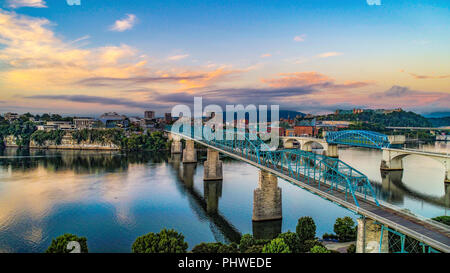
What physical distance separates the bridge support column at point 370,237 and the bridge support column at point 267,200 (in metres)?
7.18

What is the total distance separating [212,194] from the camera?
81.4 ft

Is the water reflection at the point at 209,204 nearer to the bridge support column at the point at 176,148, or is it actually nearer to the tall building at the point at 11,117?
the bridge support column at the point at 176,148

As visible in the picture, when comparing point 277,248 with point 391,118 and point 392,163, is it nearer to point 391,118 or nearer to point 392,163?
point 392,163

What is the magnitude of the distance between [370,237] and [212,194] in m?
15.5

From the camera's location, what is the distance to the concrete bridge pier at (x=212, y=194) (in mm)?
21150

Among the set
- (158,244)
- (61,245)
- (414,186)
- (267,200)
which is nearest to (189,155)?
(267,200)

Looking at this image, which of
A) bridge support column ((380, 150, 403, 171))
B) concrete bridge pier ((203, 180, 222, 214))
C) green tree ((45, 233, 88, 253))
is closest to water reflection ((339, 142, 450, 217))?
bridge support column ((380, 150, 403, 171))

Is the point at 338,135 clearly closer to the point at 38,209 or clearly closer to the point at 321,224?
the point at 321,224

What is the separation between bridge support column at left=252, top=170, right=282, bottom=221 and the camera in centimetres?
1744

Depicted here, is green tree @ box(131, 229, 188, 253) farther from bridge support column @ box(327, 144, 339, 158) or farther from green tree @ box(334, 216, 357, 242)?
bridge support column @ box(327, 144, 339, 158)

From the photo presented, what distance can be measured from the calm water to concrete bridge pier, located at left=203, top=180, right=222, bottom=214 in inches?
2.7

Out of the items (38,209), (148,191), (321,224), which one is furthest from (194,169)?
(321,224)
